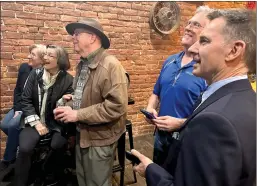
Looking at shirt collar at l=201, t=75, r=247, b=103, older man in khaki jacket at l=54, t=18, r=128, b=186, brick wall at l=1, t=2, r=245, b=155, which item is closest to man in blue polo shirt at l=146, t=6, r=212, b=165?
older man in khaki jacket at l=54, t=18, r=128, b=186

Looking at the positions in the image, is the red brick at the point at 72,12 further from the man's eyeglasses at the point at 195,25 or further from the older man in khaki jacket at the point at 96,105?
the man's eyeglasses at the point at 195,25

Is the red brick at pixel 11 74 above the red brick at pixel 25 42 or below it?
below

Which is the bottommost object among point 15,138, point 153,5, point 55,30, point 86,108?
point 15,138

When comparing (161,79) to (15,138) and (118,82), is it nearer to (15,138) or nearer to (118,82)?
(118,82)

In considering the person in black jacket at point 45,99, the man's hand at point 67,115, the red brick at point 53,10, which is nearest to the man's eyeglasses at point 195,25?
the man's hand at point 67,115

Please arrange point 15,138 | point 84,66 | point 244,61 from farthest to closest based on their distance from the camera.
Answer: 1. point 15,138
2. point 84,66
3. point 244,61

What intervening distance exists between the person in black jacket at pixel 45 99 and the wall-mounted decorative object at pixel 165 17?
1687mm

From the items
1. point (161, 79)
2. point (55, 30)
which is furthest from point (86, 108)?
point (55, 30)

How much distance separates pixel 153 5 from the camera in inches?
131

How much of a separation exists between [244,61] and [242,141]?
29cm

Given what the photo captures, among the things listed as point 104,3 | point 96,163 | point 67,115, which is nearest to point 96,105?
point 67,115

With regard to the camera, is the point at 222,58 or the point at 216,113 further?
the point at 222,58

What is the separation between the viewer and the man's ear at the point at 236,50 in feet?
2.51

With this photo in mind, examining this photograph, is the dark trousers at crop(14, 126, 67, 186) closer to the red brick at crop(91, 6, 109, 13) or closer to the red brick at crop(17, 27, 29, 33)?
the red brick at crop(17, 27, 29, 33)
